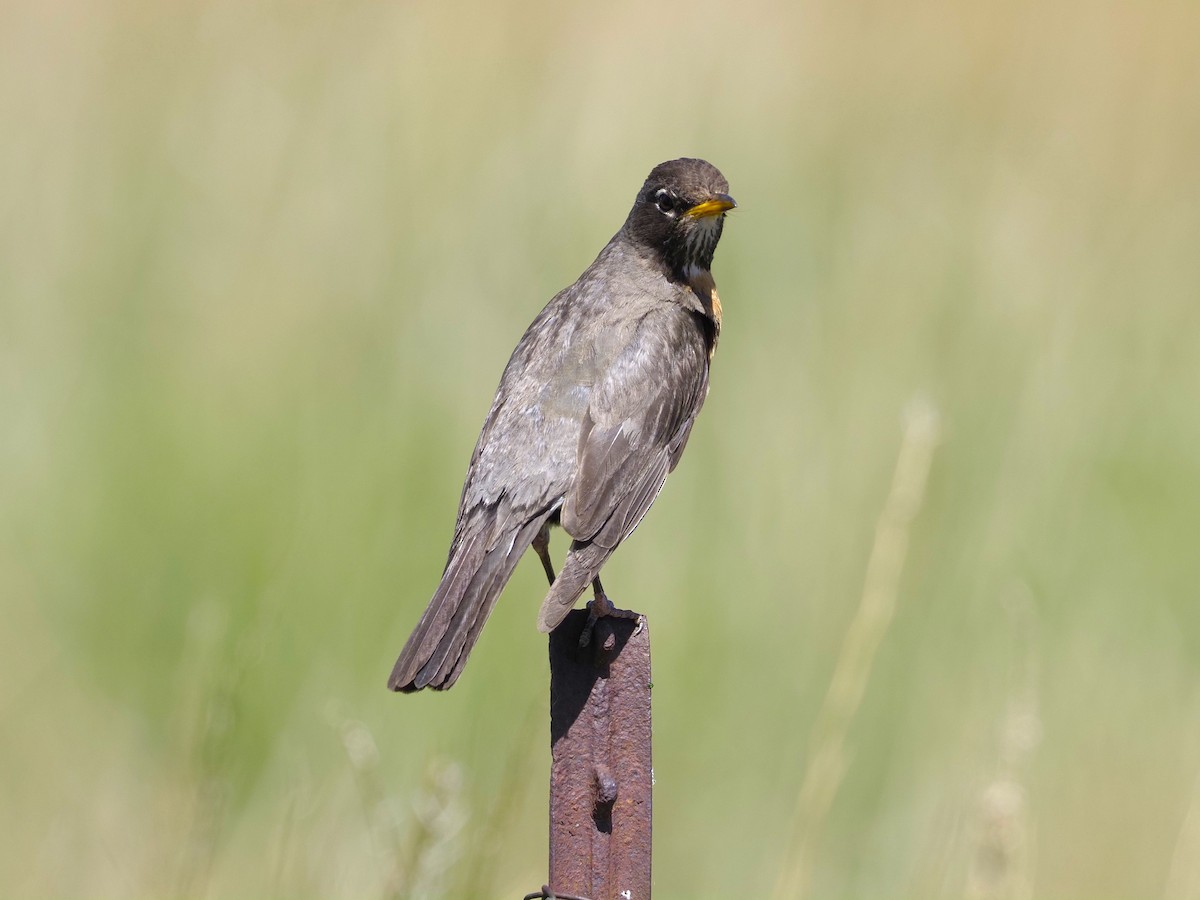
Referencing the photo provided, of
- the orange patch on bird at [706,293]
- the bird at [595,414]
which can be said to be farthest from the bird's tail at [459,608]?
the orange patch on bird at [706,293]

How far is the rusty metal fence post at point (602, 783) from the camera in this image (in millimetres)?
2883

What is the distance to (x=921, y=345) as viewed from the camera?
20.2 ft

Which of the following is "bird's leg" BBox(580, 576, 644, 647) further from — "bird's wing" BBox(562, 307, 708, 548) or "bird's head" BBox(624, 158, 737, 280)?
"bird's head" BBox(624, 158, 737, 280)

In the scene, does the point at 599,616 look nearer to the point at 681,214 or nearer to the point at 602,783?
the point at 602,783

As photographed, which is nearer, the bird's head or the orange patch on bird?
the bird's head

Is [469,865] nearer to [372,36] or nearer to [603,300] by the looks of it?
[603,300]

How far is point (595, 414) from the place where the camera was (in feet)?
14.3

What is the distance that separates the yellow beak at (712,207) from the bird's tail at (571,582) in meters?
1.36

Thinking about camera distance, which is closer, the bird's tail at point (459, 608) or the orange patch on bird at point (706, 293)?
the bird's tail at point (459, 608)

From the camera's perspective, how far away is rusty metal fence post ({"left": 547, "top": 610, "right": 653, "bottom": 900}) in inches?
113

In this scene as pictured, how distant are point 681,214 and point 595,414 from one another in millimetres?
907

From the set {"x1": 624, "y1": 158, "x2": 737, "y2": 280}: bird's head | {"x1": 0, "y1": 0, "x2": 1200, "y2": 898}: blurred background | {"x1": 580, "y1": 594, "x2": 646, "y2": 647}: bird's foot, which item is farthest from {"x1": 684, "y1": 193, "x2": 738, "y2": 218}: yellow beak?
{"x1": 580, "y1": 594, "x2": 646, "y2": 647}: bird's foot

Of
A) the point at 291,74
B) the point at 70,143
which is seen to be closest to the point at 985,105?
the point at 291,74

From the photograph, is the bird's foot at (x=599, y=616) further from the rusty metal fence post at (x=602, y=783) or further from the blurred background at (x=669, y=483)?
the blurred background at (x=669, y=483)
